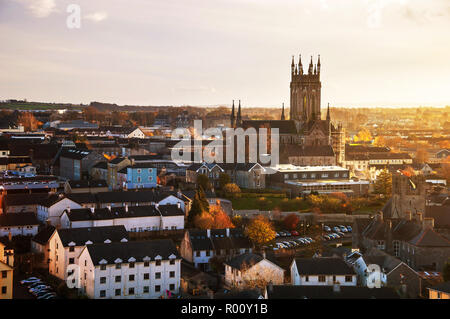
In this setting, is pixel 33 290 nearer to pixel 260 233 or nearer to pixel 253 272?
pixel 253 272

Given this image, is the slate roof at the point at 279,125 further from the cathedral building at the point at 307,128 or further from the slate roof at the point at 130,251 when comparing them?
the slate roof at the point at 130,251

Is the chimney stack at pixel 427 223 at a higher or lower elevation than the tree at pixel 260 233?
higher

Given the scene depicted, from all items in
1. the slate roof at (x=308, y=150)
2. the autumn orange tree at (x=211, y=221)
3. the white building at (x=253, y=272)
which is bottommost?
the white building at (x=253, y=272)

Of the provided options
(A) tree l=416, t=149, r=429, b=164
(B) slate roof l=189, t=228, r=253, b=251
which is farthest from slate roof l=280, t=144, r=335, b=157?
(B) slate roof l=189, t=228, r=253, b=251

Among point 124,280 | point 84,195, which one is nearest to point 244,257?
point 124,280

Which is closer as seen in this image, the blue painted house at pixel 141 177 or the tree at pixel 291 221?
the tree at pixel 291 221

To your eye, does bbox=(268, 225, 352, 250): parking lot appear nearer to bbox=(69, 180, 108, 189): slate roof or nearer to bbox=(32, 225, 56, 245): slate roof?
bbox=(32, 225, 56, 245): slate roof

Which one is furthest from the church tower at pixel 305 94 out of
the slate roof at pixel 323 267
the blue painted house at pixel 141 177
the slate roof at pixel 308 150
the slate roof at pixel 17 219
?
the slate roof at pixel 323 267
